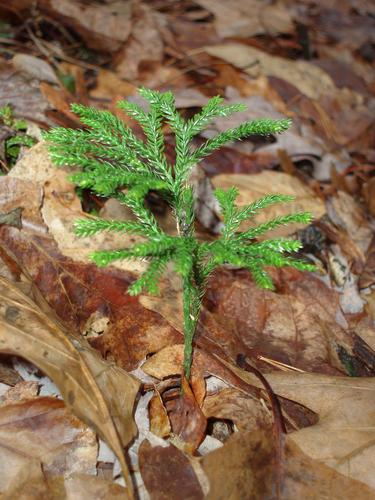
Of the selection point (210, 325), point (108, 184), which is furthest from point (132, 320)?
point (108, 184)

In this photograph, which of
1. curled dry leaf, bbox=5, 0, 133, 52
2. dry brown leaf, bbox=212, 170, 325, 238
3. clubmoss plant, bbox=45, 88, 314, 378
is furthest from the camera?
curled dry leaf, bbox=5, 0, 133, 52

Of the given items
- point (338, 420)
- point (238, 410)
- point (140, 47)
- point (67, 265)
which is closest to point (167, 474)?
point (238, 410)

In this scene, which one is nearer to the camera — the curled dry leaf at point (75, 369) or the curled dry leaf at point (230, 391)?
the curled dry leaf at point (75, 369)

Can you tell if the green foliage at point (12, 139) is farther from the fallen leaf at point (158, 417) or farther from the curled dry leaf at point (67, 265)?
the fallen leaf at point (158, 417)

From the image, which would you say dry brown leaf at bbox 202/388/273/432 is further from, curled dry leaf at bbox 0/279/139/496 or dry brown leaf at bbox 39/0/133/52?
dry brown leaf at bbox 39/0/133/52

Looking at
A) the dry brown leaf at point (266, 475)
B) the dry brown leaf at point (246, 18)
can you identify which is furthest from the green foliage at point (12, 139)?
the dry brown leaf at point (246, 18)

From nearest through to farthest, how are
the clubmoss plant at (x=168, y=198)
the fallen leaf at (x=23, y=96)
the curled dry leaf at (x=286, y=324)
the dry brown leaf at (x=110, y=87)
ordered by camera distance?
the clubmoss plant at (x=168, y=198), the curled dry leaf at (x=286, y=324), the fallen leaf at (x=23, y=96), the dry brown leaf at (x=110, y=87)

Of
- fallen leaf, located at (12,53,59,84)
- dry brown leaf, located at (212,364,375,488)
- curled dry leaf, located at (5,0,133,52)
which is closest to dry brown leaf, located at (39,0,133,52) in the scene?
curled dry leaf, located at (5,0,133,52)

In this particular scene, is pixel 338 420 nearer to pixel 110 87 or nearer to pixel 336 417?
Result: pixel 336 417

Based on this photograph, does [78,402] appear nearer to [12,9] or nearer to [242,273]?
[242,273]
